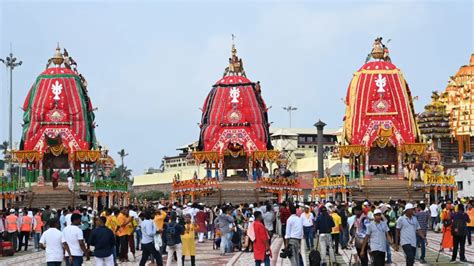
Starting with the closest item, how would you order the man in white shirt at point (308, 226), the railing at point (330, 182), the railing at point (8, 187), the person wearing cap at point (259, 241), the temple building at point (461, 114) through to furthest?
the person wearing cap at point (259, 241) → the man in white shirt at point (308, 226) → the railing at point (8, 187) → the railing at point (330, 182) → the temple building at point (461, 114)

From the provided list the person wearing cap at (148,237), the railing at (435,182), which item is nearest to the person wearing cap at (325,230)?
the person wearing cap at (148,237)

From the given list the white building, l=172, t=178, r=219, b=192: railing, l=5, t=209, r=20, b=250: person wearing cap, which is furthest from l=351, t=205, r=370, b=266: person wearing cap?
the white building

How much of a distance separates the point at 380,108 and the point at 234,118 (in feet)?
33.2

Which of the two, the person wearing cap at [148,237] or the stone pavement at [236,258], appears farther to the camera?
the stone pavement at [236,258]

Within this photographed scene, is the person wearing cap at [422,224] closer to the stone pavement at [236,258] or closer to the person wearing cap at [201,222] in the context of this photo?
the stone pavement at [236,258]

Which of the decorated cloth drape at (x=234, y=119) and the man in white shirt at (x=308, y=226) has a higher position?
the decorated cloth drape at (x=234, y=119)

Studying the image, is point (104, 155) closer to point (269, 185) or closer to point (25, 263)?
point (269, 185)

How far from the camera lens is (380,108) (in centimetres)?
6962

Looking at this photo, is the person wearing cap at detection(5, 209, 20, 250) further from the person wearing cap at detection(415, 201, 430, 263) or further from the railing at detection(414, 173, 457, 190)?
the railing at detection(414, 173, 457, 190)

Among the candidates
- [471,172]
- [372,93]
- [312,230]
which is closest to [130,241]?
[312,230]

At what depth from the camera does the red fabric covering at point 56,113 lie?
70887 millimetres

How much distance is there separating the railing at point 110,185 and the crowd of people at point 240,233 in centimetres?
2777

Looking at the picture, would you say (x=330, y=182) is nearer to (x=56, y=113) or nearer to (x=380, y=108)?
(x=380, y=108)

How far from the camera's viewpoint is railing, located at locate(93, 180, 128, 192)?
66.9 metres
